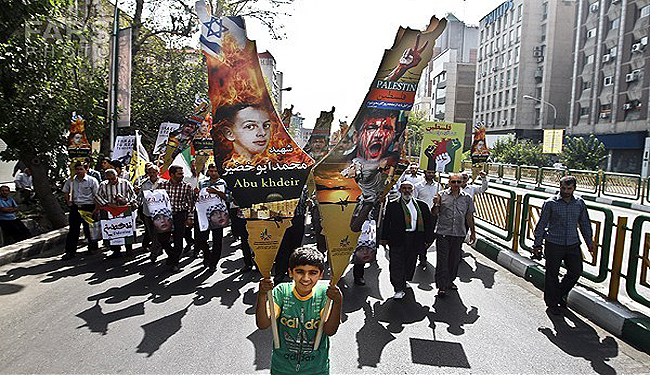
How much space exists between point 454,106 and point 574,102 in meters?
33.9

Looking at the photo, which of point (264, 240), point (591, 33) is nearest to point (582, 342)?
point (264, 240)

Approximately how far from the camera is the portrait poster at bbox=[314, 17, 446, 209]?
10.9 ft

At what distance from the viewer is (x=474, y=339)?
16.5 ft

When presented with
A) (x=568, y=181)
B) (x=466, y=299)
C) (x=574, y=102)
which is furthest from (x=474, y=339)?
(x=574, y=102)

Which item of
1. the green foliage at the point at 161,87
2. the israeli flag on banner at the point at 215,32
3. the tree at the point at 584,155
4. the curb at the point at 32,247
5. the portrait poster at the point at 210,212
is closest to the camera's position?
the israeli flag on banner at the point at 215,32

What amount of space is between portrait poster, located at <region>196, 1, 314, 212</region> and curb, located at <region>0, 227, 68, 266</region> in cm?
623

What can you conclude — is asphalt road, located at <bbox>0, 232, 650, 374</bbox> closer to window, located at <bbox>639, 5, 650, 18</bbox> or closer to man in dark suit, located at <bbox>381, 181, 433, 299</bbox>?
man in dark suit, located at <bbox>381, 181, 433, 299</bbox>

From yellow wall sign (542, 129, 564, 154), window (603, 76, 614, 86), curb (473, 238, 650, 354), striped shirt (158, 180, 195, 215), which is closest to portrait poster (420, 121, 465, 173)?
curb (473, 238, 650, 354)

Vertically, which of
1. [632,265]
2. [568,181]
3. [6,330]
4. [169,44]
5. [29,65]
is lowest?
[6,330]

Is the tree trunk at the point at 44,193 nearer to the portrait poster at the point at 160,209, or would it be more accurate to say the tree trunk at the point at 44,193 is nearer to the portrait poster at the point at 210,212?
the portrait poster at the point at 160,209

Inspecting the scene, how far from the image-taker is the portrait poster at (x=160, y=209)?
7.71 meters

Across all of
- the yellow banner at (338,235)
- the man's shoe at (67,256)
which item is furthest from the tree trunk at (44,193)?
the yellow banner at (338,235)

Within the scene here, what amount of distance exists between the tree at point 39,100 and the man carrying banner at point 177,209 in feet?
11.5

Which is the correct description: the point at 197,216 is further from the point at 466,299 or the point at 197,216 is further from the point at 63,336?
the point at 466,299
